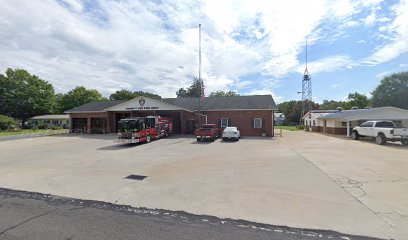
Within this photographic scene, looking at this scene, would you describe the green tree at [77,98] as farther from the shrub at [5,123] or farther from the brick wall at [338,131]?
the brick wall at [338,131]

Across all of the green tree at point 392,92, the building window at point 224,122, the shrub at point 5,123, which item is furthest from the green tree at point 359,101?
the shrub at point 5,123

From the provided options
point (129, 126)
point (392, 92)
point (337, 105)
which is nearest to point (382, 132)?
point (129, 126)

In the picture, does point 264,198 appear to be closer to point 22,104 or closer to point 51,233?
point 51,233

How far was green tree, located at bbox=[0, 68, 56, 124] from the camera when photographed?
55.0 meters

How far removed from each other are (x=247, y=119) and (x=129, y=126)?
1505cm

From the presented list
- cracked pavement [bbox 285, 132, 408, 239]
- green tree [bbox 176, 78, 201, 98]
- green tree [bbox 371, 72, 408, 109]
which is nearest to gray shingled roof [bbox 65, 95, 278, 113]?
cracked pavement [bbox 285, 132, 408, 239]

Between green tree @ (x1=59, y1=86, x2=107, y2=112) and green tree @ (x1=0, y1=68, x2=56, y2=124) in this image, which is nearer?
green tree @ (x1=0, y1=68, x2=56, y2=124)

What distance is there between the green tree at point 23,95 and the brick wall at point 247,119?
1978 inches

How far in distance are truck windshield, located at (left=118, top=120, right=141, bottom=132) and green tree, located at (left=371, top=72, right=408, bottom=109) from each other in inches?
2354

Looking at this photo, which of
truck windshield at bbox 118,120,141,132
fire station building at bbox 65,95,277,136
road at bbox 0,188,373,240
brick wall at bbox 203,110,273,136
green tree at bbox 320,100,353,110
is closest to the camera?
road at bbox 0,188,373,240

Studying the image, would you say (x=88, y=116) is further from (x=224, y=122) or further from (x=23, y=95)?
(x=23, y=95)

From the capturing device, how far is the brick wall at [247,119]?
95.0ft

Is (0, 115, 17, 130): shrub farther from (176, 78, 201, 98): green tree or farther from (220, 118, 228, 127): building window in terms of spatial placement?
(176, 78, 201, 98): green tree

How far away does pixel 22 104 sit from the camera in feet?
186
